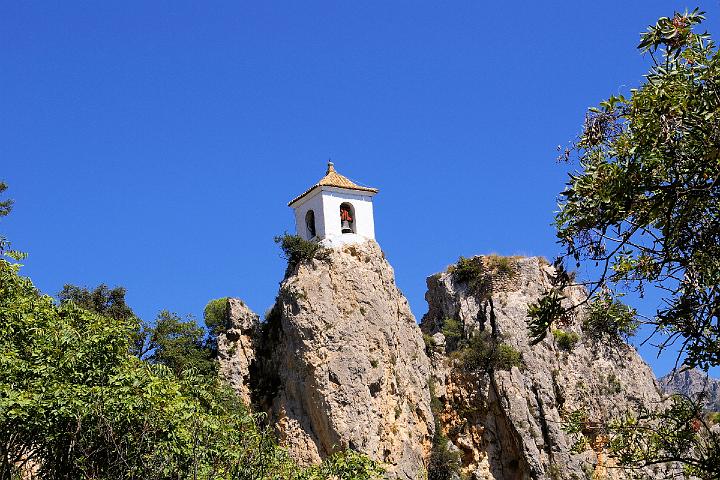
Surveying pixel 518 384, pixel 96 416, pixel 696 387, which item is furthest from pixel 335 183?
pixel 696 387

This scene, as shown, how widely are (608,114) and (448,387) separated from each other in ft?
123

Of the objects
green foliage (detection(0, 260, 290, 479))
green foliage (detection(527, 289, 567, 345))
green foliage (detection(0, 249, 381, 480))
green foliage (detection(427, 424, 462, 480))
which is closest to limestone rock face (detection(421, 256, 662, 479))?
green foliage (detection(427, 424, 462, 480))

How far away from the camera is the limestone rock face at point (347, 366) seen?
38.8 metres

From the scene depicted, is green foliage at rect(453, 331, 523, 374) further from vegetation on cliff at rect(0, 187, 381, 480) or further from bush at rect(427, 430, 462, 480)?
vegetation on cliff at rect(0, 187, 381, 480)

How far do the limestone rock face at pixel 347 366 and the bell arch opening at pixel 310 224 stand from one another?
236 centimetres

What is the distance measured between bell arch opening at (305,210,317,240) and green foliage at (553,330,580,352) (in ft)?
49.5

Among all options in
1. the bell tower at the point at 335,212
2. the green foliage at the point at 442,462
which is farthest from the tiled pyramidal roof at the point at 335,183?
the green foliage at the point at 442,462

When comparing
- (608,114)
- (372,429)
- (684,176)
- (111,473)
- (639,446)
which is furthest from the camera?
(372,429)

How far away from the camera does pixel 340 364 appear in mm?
39750

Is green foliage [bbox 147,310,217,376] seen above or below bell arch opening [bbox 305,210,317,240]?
below

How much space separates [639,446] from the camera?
12.9 metres

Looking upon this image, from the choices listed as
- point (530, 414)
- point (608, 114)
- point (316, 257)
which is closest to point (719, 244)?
point (608, 114)

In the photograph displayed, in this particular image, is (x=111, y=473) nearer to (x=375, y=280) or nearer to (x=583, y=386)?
(x=375, y=280)

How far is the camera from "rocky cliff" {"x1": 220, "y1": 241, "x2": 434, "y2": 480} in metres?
38.9
